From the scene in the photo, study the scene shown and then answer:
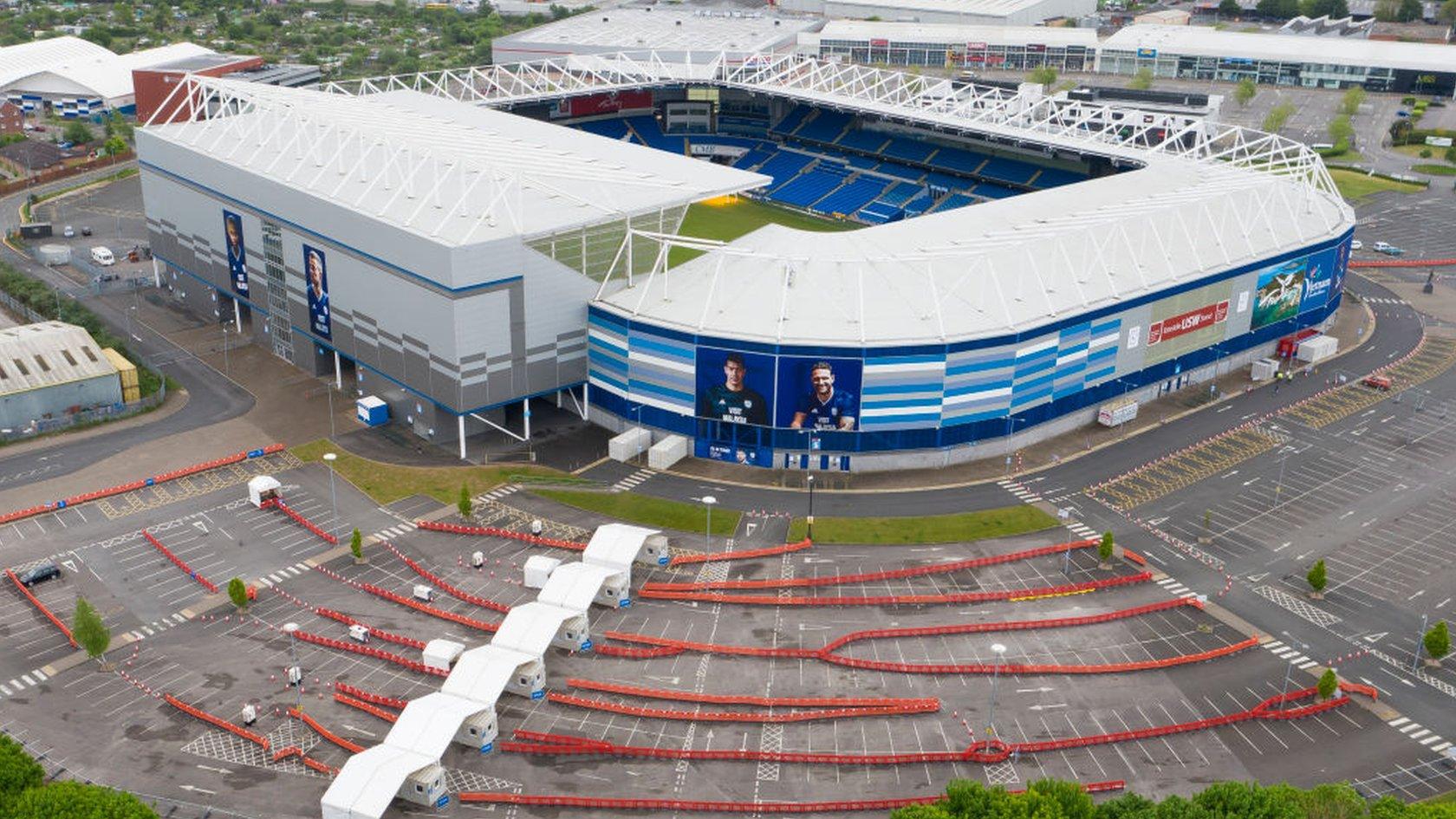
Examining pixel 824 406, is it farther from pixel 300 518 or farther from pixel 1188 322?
pixel 300 518

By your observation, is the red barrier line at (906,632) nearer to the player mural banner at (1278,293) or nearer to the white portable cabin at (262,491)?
the white portable cabin at (262,491)

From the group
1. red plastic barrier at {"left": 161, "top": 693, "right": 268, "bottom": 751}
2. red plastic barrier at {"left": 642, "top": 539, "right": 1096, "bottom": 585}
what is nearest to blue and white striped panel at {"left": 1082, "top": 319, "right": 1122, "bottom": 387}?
red plastic barrier at {"left": 642, "top": 539, "right": 1096, "bottom": 585}

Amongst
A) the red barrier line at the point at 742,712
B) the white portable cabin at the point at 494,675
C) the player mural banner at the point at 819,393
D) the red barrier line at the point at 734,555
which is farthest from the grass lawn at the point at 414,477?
the red barrier line at the point at 742,712

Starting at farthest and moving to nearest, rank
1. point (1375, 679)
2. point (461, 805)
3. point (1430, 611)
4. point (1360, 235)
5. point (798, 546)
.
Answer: point (1360, 235) → point (798, 546) → point (1430, 611) → point (1375, 679) → point (461, 805)

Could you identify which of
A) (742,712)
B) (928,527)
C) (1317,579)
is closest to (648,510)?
(928,527)

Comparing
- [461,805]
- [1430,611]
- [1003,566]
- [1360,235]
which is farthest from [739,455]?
[1360,235]

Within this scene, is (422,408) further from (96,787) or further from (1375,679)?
(1375,679)
